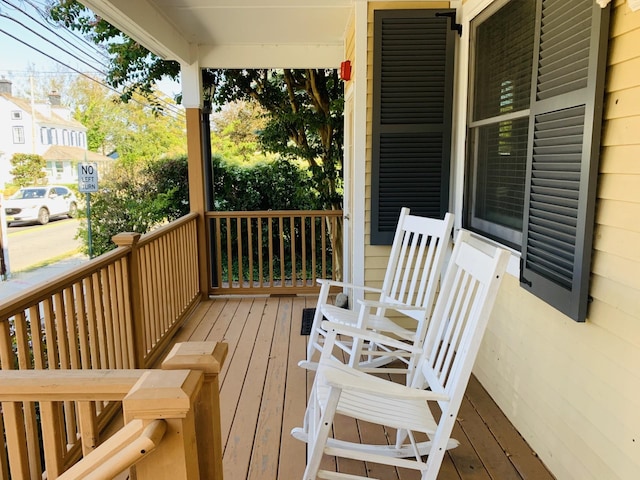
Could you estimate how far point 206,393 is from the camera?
1079 mm

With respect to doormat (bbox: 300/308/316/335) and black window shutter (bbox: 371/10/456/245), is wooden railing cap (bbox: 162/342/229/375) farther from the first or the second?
doormat (bbox: 300/308/316/335)

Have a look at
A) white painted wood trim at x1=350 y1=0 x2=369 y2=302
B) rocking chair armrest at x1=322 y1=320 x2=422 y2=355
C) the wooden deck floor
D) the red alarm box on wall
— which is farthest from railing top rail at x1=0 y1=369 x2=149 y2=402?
the red alarm box on wall

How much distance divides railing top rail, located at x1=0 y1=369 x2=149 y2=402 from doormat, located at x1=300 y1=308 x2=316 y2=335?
9.07 feet

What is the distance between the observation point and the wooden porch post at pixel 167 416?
838mm

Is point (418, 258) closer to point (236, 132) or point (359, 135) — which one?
point (359, 135)

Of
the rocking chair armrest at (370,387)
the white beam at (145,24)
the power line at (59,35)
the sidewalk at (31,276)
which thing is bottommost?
the sidewalk at (31,276)

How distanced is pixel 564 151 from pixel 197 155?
360 centimetres

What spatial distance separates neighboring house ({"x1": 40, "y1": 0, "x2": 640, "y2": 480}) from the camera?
150 centimetres

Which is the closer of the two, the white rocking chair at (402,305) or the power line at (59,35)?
the white rocking chair at (402,305)

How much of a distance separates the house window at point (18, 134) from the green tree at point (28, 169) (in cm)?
35

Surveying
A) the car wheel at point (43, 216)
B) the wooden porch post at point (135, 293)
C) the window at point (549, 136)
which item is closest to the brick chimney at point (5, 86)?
the car wheel at point (43, 216)

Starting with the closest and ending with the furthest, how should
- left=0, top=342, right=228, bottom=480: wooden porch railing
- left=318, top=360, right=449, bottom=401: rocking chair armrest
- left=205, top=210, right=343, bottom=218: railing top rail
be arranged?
left=0, top=342, right=228, bottom=480: wooden porch railing → left=318, top=360, right=449, bottom=401: rocking chair armrest → left=205, top=210, right=343, bottom=218: railing top rail

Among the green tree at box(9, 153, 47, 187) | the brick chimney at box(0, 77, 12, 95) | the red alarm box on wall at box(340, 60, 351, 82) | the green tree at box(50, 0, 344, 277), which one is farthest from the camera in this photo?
the brick chimney at box(0, 77, 12, 95)

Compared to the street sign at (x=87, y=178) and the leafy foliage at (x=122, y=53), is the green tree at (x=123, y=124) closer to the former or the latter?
the leafy foliage at (x=122, y=53)
